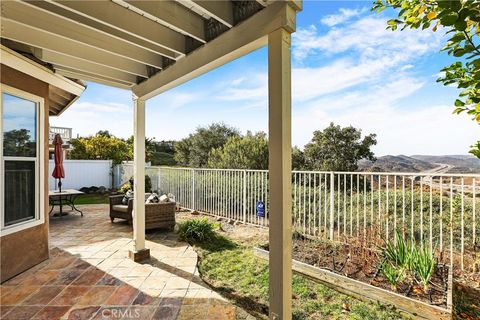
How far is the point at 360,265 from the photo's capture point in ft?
11.0

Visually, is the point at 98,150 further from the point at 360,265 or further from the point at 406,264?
the point at 406,264

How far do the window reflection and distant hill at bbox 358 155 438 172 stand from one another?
6.75 m

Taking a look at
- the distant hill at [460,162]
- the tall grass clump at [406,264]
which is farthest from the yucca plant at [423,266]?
the distant hill at [460,162]

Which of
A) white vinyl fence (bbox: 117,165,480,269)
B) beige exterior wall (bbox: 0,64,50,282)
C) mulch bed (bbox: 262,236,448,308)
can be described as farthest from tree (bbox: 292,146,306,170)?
beige exterior wall (bbox: 0,64,50,282)

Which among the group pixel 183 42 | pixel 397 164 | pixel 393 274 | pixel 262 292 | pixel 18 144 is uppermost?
pixel 183 42

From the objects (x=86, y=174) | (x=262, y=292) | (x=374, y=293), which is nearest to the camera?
(x=374, y=293)

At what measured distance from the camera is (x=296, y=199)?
5297mm

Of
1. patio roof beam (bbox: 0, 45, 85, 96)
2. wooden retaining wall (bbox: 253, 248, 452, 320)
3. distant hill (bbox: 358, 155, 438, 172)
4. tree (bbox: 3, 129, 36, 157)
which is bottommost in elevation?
wooden retaining wall (bbox: 253, 248, 452, 320)

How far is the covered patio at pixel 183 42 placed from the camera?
6.12 feet

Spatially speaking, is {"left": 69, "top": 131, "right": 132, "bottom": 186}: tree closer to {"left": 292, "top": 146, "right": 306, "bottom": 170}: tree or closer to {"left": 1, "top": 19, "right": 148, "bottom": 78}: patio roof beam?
{"left": 292, "top": 146, "right": 306, "bottom": 170}: tree

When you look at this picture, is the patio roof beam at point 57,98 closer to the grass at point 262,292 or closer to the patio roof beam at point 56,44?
the patio roof beam at point 56,44

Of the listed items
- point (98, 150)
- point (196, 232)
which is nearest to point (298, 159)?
point (196, 232)

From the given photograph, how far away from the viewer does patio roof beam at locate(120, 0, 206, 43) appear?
6.72 ft

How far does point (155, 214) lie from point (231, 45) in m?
4.32
